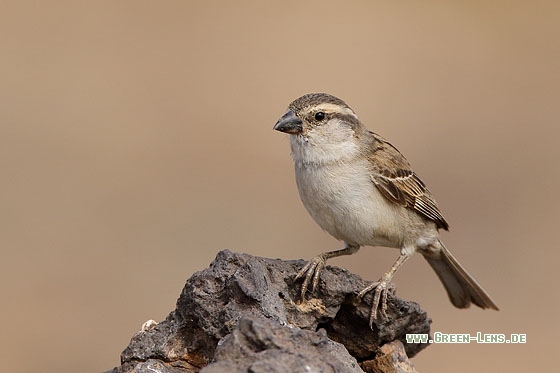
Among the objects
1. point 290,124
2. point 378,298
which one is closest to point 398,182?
point 290,124

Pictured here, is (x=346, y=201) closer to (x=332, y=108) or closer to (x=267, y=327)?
(x=332, y=108)

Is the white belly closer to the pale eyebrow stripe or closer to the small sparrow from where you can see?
the small sparrow

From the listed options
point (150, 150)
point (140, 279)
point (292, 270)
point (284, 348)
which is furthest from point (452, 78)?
point (284, 348)

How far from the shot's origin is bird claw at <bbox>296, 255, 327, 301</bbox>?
642 centimetres

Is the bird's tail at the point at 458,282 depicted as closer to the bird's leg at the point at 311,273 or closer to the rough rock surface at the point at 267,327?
the rough rock surface at the point at 267,327

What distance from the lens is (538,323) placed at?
1369cm

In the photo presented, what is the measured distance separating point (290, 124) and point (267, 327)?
113 inches

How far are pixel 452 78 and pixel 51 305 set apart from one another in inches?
449

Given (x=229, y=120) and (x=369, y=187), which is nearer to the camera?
(x=369, y=187)

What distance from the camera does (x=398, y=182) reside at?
7988 millimetres

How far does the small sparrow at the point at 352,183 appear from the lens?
24.5 ft

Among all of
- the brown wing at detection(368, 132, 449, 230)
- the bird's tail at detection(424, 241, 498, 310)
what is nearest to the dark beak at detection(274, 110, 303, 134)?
the brown wing at detection(368, 132, 449, 230)

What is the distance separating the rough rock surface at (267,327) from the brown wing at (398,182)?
51.3 inches

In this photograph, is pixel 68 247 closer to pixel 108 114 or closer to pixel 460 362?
pixel 108 114
